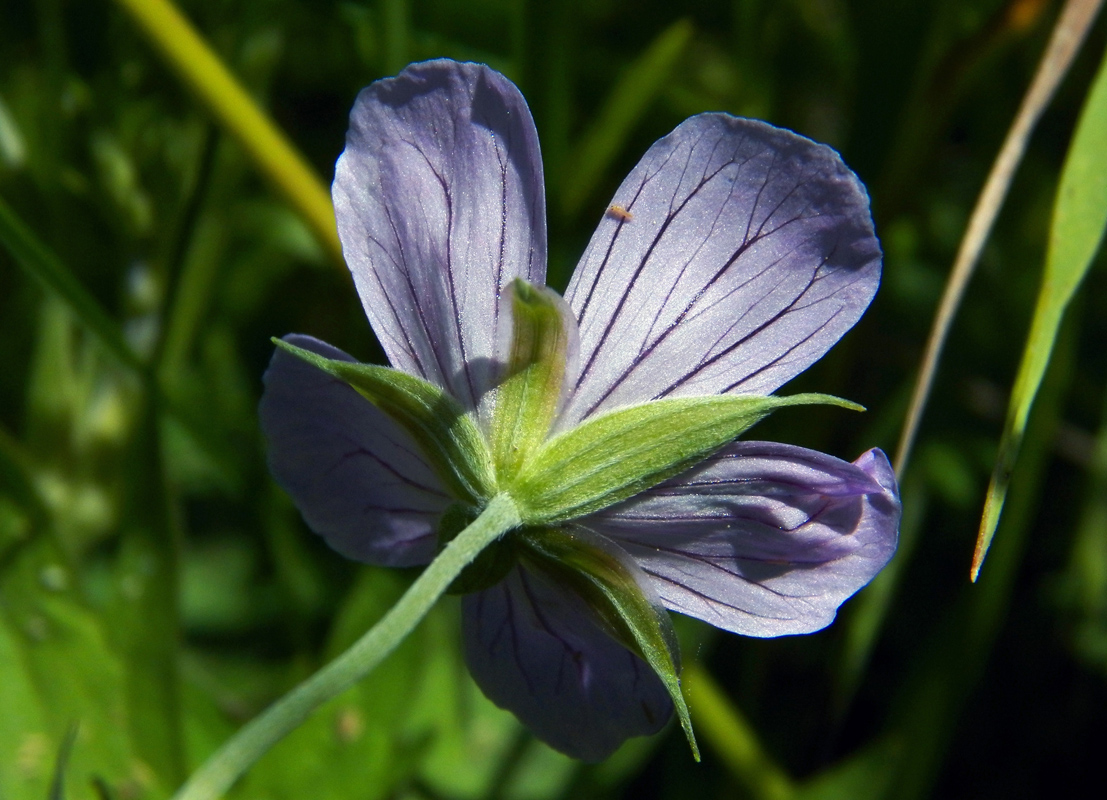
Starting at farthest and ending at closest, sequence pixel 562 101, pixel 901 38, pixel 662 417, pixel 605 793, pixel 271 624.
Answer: pixel 271 624, pixel 901 38, pixel 605 793, pixel 562 101, pixel 662 417

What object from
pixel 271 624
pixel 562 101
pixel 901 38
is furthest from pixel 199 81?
pixel 901 38

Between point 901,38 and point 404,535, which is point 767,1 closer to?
point 901,38

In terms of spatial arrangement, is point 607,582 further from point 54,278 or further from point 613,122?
point 613,122

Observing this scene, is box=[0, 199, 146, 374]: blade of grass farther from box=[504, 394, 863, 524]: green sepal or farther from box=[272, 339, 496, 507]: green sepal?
box=[504, 394, 863, 524]: green sepal

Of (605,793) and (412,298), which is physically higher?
(412,298)

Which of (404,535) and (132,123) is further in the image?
(132,123)

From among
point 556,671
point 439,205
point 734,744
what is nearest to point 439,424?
point 439,205
